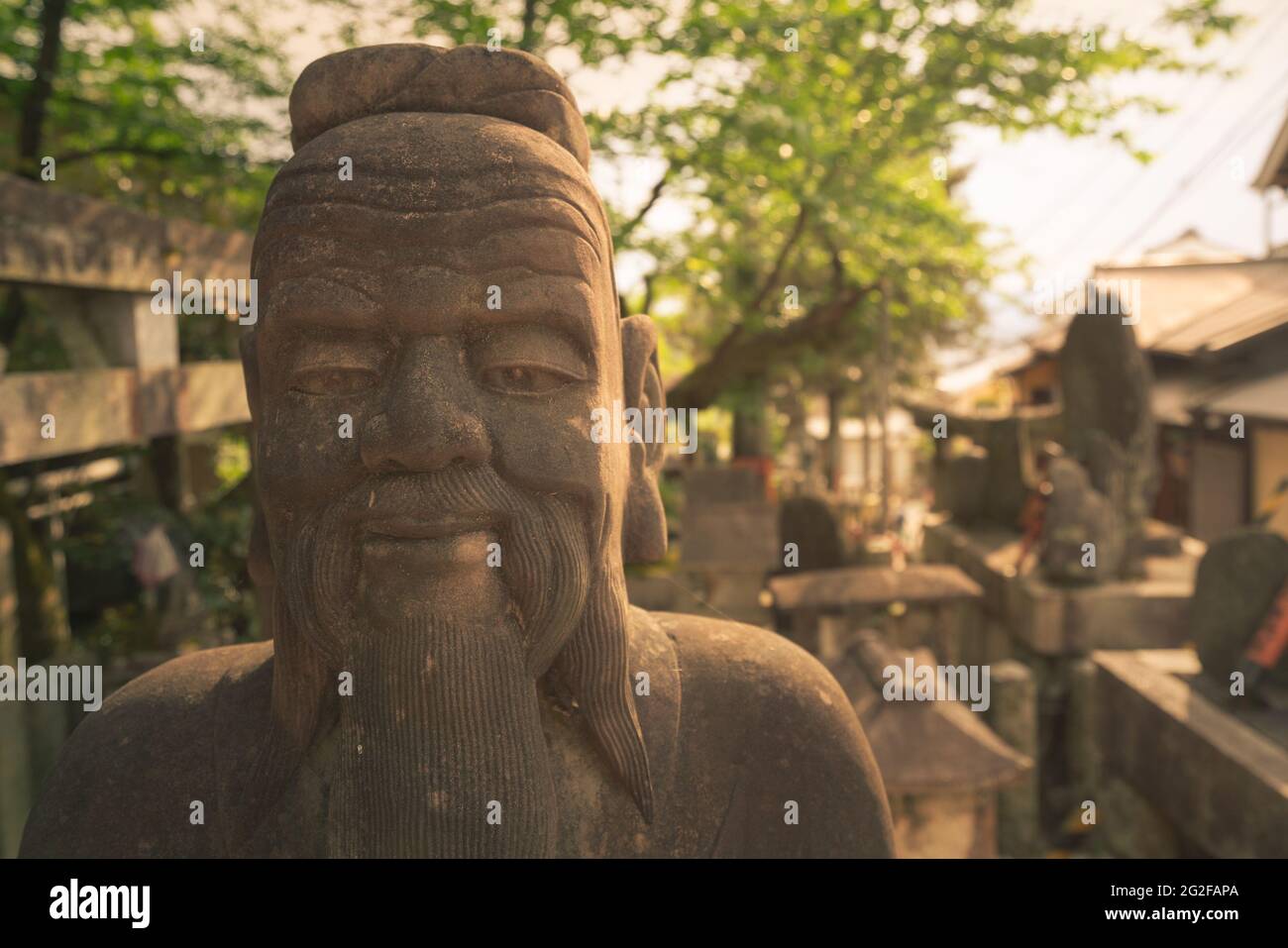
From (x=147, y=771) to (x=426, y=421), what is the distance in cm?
125

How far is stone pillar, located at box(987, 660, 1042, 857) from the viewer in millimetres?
7164

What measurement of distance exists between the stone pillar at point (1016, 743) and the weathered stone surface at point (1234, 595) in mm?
1257

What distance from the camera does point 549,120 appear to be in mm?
2604

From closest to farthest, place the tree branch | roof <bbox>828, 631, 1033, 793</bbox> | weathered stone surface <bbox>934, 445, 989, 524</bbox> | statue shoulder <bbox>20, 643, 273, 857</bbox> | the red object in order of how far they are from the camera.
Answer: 1. statue shoulder <bbox>20, 643, 273, 857</bbox>
2. roof <bbox>828, 631, 1033, 793</bbox>
3. the red object
4. the tree branch
5. weathered stone surface <bbox>934, 445, 989, 524</bbox>

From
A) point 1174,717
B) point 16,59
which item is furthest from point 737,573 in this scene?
point 16,59

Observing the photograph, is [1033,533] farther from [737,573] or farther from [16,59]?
[16,59]

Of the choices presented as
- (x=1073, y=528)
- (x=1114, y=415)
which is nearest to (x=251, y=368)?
(x=1073, y=528)

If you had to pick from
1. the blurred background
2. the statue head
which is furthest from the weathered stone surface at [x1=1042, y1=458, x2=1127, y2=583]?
the statue head

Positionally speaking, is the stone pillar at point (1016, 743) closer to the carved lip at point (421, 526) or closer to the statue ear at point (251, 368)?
the carved lip at point (421, 526)

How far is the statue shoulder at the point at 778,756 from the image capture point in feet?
8.48

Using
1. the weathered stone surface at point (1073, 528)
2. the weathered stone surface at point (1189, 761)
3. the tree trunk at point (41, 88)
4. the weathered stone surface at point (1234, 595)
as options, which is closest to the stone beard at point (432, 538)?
the weathered stone surface at point (1189, 761)

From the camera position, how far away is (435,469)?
225 cm

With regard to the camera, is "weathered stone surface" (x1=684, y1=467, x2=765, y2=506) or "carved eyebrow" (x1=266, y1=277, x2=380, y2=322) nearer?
"carved eyebrow" (x1=266, y1=277, x2=380, y2=322)

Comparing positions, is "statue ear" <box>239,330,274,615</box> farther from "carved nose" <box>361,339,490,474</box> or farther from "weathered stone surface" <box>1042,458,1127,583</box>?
"weathered stone surface" <box>1042,458,1127,583</box>
